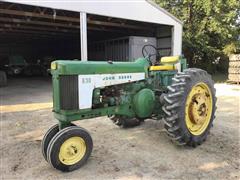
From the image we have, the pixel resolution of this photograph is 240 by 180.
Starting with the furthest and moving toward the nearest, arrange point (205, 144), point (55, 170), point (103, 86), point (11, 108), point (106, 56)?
1. point (106, 56)
2. point (11, 108)
3. point (205, 144)
4. point (103, 86)
5. point (55, 170)

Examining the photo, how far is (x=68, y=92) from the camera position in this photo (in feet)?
9.43

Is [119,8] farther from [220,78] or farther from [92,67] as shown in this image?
[220,78]

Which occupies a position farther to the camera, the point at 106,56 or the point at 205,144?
the point at 106,56

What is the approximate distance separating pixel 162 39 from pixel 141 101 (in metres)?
8.64

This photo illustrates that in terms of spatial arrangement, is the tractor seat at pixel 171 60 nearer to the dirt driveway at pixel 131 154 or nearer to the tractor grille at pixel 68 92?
the dirt driveway at pixel 131 154

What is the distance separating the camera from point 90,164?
2986 mm

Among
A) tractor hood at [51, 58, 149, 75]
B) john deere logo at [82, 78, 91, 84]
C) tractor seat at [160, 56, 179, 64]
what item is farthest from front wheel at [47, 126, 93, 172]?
tractor seat at [160, 56, 179, 64]

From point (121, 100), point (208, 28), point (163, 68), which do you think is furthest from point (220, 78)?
point (121, 100)

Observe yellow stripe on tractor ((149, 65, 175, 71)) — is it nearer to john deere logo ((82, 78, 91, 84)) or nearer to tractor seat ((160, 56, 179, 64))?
tractor seat ((160, 56, 179, 64))

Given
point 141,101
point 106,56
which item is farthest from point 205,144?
point 106,56

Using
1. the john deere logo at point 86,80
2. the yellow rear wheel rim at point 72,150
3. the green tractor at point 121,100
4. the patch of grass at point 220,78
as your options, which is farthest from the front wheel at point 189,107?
the patch of grass at point 220,78

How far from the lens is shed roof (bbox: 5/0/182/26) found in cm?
710

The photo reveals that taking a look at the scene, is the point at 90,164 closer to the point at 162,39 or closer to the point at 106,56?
the point at 162,39

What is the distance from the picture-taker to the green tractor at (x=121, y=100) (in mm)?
2840
